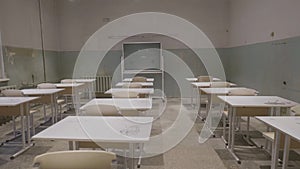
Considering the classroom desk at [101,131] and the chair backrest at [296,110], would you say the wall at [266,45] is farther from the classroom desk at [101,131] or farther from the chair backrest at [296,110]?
the classroom desk at [101,131]

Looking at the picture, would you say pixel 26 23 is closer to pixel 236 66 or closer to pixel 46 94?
pixel 46 94

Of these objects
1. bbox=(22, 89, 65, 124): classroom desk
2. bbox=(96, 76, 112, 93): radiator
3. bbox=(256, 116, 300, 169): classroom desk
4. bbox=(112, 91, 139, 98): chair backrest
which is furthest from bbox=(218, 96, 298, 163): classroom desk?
bbox=(96, 76, 112, 93): radiator

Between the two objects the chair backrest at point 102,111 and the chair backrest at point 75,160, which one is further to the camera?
the chair backrest at point 102,111

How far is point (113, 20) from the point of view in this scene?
26.9 ft

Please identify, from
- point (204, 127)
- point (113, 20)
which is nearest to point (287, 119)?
point (204, 127)

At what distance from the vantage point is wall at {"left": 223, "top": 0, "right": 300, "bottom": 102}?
4215 millimetres

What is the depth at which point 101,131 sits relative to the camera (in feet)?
6.68

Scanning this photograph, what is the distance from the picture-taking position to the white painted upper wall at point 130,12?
8.02 metres

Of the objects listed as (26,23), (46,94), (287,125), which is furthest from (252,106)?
(26,23)

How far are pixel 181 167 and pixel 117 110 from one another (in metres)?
1.10

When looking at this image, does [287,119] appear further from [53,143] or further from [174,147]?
[53,143]

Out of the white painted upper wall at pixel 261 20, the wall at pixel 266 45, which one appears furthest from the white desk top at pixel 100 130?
the white painted upper wall at pixel 261 20

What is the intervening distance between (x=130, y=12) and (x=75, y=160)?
7.17 m

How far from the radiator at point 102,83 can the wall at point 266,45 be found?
391cm
